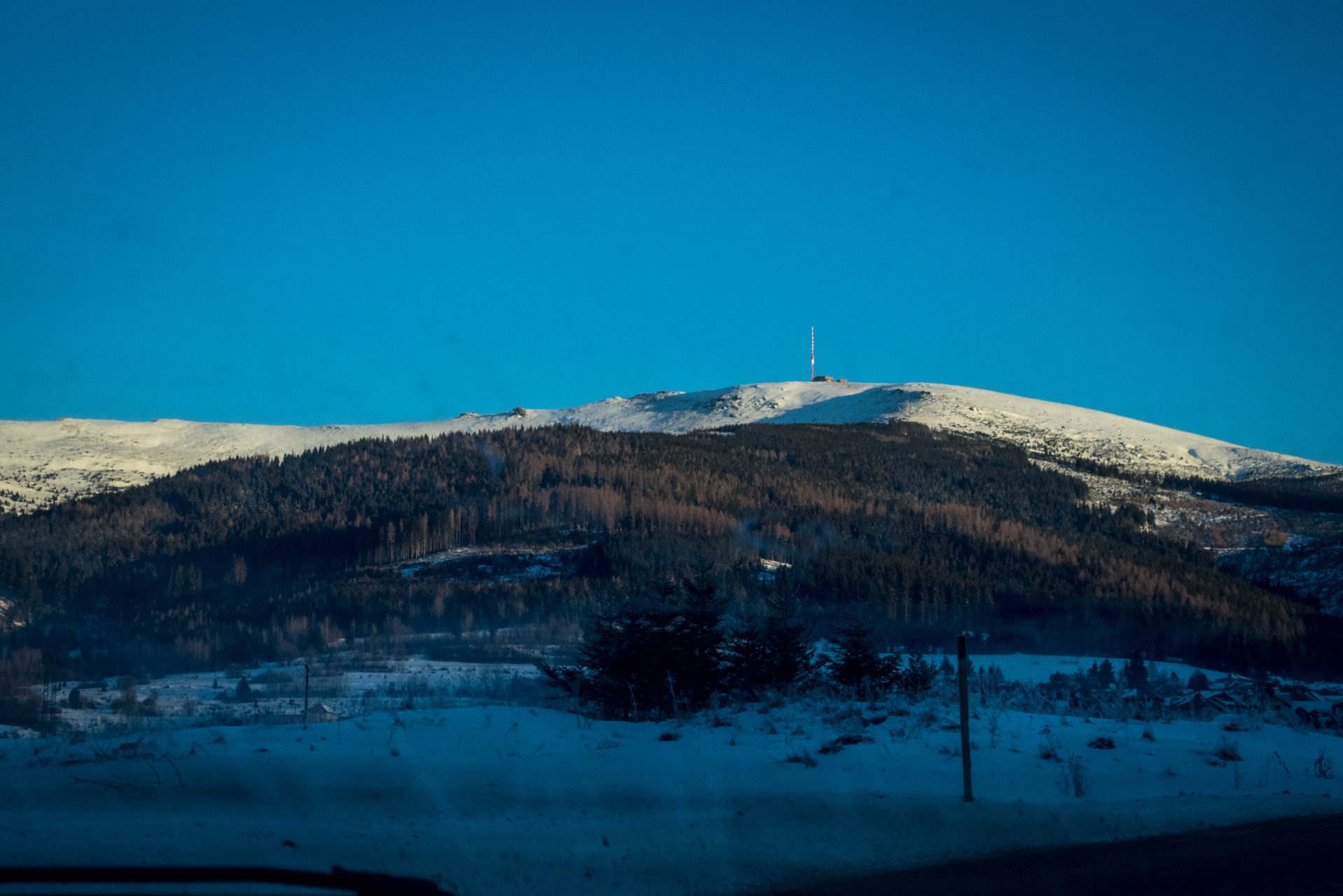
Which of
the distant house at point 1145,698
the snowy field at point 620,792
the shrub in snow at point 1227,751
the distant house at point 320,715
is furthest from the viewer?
the distant house at point 1145,698

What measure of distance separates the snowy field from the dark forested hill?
1919 inches

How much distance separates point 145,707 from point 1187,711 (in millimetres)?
20537

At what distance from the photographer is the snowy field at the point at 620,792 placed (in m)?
7.34

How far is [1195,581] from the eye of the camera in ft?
306

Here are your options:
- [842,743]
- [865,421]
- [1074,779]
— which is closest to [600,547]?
[842,743]

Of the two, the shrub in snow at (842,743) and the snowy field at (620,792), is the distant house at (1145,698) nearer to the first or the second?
the snowy field at (620,792)

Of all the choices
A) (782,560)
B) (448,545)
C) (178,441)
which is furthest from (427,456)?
(178,441)

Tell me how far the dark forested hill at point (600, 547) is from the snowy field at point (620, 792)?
48.7m

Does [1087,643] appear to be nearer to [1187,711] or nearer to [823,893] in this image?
[1187,711]

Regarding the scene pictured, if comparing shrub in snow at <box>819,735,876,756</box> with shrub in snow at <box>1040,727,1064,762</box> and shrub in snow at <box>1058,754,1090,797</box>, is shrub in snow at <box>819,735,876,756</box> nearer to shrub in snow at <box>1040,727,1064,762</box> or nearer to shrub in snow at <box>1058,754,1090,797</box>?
shrub in snow at <box>1040,727,1064,762</box>

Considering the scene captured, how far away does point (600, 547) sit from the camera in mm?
95125

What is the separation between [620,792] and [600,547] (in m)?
86.4

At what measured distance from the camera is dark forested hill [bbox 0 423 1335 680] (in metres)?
75.2

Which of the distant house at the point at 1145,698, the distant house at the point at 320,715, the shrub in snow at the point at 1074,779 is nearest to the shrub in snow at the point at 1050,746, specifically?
the shrub in snow at the point at 1074,779
